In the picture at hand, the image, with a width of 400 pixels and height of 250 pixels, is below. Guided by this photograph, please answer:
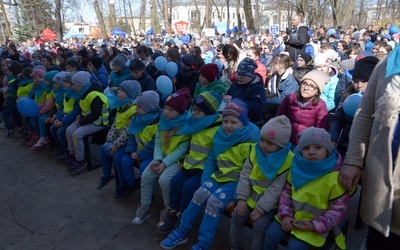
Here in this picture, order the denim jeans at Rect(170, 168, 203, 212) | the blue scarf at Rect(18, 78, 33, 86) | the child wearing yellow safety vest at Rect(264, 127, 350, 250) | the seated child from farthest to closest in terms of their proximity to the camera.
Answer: the blue scarf at Rect(18, 78, 33, 86) < the seated child < the denim jeans at Rect(170, 168, 203, 212) < the child wearing yellow safety vest at Rect(264, 127, 350, 250)

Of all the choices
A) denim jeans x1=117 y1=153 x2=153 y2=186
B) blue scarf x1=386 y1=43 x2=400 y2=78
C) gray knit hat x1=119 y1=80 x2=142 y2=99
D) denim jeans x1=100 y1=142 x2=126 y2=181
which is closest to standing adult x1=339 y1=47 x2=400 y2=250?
blue scarf x1=386 y1=43 x2=400 y2=78

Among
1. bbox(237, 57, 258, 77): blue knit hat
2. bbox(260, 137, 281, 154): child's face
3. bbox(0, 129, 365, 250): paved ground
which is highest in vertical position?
bbox(237, 57, 258, 77): blue knit hat

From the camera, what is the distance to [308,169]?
2.29 metres

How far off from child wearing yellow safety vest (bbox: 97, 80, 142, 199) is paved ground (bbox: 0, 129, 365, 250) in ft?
0.67

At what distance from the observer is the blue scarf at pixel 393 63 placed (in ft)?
4.81

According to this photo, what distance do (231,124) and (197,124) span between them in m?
0.42

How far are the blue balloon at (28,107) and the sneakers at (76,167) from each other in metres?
1.54

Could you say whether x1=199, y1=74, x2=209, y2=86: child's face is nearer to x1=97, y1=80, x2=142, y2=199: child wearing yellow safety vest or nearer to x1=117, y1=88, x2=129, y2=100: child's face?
x1=97, y1=80, x2=142, y2=199: child wearing yellow safety vest

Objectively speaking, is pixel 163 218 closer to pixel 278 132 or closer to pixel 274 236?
pixel 274 236

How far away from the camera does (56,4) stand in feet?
100

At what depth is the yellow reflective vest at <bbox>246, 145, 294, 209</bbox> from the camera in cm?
256

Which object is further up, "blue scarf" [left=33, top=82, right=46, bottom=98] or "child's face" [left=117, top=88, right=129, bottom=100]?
"child's face" [left=117, top=88, right=129, bottom=100]

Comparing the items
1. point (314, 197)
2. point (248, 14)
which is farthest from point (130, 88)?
point (248, 14)

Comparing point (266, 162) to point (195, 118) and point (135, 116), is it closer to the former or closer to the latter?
point (195, 118)
